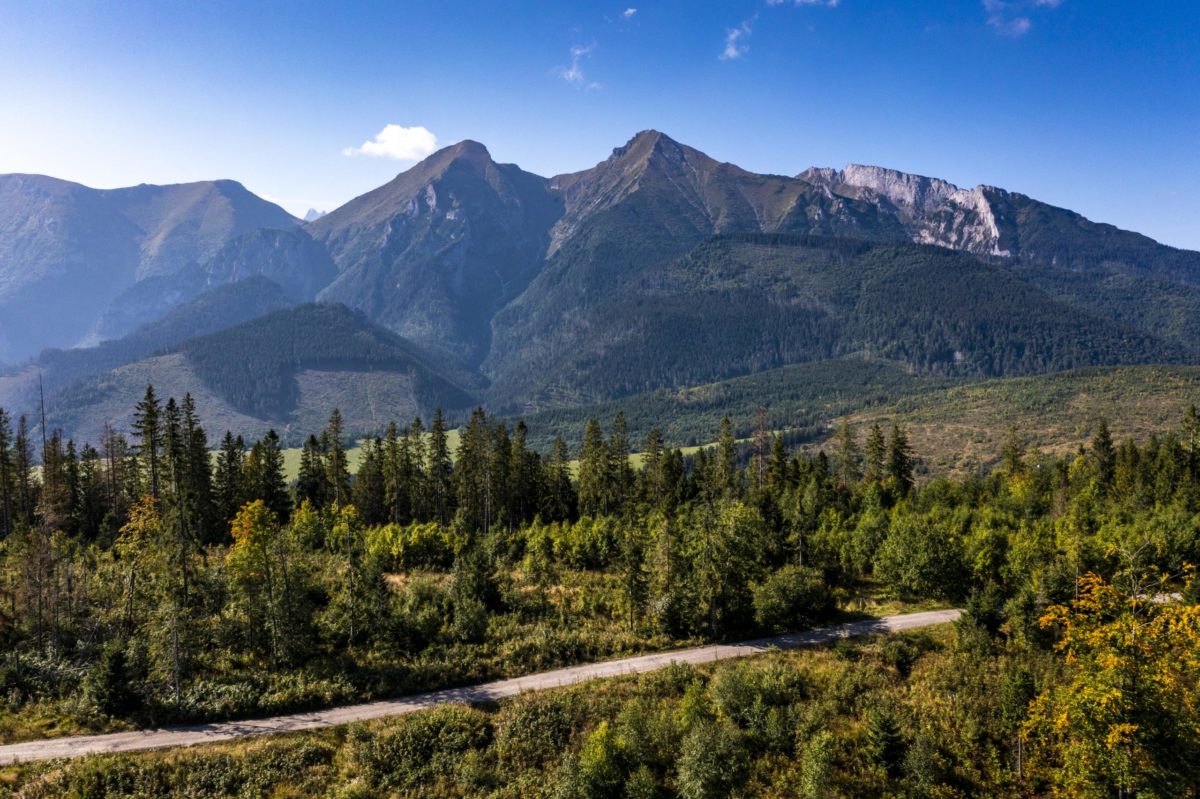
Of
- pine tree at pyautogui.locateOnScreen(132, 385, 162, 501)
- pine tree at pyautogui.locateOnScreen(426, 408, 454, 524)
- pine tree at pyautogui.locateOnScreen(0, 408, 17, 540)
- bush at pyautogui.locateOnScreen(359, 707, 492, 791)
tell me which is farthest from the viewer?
pine tree at pyautogui.locateOnScreen(426, 408, 454, 524)

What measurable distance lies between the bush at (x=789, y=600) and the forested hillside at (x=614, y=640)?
258 millimetres

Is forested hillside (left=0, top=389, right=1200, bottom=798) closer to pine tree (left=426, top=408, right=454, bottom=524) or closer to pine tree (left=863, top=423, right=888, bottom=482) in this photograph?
pine tree (left=426, top=408, right=454, bottom=524)

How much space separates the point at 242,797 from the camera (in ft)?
102

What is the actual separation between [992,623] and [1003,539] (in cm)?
1822

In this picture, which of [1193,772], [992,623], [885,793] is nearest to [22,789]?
[885,793]

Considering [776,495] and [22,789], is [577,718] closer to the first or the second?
[22,789]

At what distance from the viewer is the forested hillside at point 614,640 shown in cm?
3100

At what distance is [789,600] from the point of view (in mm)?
50969

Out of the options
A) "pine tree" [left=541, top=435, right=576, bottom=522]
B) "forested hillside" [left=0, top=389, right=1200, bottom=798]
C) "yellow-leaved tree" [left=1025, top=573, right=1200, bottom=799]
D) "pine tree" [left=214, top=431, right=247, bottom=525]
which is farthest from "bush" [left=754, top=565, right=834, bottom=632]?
"pine tree" [left=214, top=431, right=247, bottom=525]

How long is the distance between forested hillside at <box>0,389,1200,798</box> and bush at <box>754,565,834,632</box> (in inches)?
10.2

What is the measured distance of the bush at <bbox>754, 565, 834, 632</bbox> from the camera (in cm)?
5006

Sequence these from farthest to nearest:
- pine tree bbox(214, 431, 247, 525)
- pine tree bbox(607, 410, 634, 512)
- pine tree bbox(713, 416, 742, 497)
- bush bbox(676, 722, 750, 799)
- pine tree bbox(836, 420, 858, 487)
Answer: pine tree bbox(836, 420, 858, 487) → pine tree bbox(607, 410, 634, 512) → pine tree bbox(713, 416, 742, 497) → pine tree bbox(214, 431, 247, 525) → bush bbox(676, 722, 750, 799)

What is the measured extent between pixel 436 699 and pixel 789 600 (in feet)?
95.2

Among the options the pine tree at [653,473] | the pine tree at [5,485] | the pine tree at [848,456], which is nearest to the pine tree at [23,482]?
the pine tree at [5,485]
